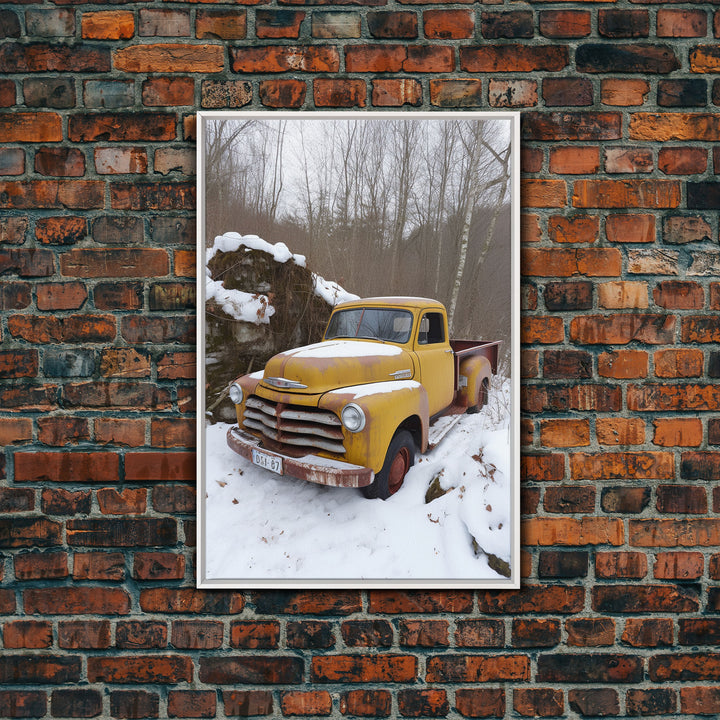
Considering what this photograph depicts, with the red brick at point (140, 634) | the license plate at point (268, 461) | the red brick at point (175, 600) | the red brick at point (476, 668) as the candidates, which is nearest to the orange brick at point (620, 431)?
the red brick at point (476, 668)

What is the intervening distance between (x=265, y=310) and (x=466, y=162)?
2.40ft

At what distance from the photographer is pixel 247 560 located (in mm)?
1825

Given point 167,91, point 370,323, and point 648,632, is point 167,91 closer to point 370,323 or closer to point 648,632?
point 370,323

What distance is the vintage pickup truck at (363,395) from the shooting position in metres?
1.76

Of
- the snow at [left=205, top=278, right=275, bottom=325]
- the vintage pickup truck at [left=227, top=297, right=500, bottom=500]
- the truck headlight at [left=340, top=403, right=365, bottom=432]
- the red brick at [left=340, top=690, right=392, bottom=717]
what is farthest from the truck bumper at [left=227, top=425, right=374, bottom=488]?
the red brick at [left=340, top=690, right=392, bottom=717]

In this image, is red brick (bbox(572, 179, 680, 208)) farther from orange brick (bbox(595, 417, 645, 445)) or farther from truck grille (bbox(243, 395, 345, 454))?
truck grille (bbox(243, 395, 345, 454))

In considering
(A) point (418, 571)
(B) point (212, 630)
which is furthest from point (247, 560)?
(A) point (418, 571)

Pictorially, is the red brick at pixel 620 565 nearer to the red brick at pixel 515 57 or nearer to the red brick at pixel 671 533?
the red brick at pixel 671 533

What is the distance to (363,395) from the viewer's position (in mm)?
1770

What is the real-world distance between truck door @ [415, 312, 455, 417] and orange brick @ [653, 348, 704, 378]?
0.63 metres

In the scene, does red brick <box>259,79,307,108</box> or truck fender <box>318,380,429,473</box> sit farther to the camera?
red brick <box>259,79,307,108</box>

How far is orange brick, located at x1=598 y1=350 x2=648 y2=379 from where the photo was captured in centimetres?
185

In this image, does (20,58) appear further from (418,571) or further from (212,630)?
(418,571)

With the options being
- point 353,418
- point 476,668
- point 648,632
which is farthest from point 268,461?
point 648,632
